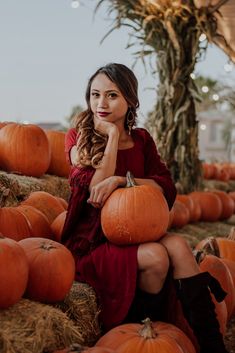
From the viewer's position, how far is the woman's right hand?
7.23 ft

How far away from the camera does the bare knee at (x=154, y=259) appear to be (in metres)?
1.97

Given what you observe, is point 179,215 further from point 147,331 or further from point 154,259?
point 147,331

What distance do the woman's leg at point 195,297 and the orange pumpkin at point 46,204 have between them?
0.85 metres

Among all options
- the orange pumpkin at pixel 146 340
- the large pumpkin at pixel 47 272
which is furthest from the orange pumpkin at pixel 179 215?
the large pumpkin at pixel 47 272

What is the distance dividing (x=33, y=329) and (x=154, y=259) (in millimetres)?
603

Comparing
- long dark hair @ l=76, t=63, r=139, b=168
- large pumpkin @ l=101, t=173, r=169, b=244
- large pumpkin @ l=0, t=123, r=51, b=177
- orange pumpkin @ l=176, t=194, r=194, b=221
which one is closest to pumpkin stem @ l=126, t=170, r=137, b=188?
large pumpkin @ l=101, t=173, r=169, b=244

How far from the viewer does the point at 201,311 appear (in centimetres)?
195

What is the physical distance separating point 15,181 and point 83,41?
2.73m

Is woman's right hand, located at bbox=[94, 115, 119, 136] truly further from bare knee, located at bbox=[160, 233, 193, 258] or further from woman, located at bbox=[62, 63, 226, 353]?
bare knee, located at bbox=[160, 233, 193, 258]

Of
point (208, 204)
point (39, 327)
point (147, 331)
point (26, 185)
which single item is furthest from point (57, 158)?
point (39, 327)

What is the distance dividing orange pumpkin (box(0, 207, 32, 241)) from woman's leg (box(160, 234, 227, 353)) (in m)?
0.56

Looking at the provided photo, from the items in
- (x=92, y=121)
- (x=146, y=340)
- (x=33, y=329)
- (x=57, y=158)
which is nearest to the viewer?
Result: (x=33, y=329)

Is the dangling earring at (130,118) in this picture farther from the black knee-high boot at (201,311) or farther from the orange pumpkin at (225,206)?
the orange pumpkin at (225,206)

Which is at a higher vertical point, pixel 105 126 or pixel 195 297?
pixel 105 126
